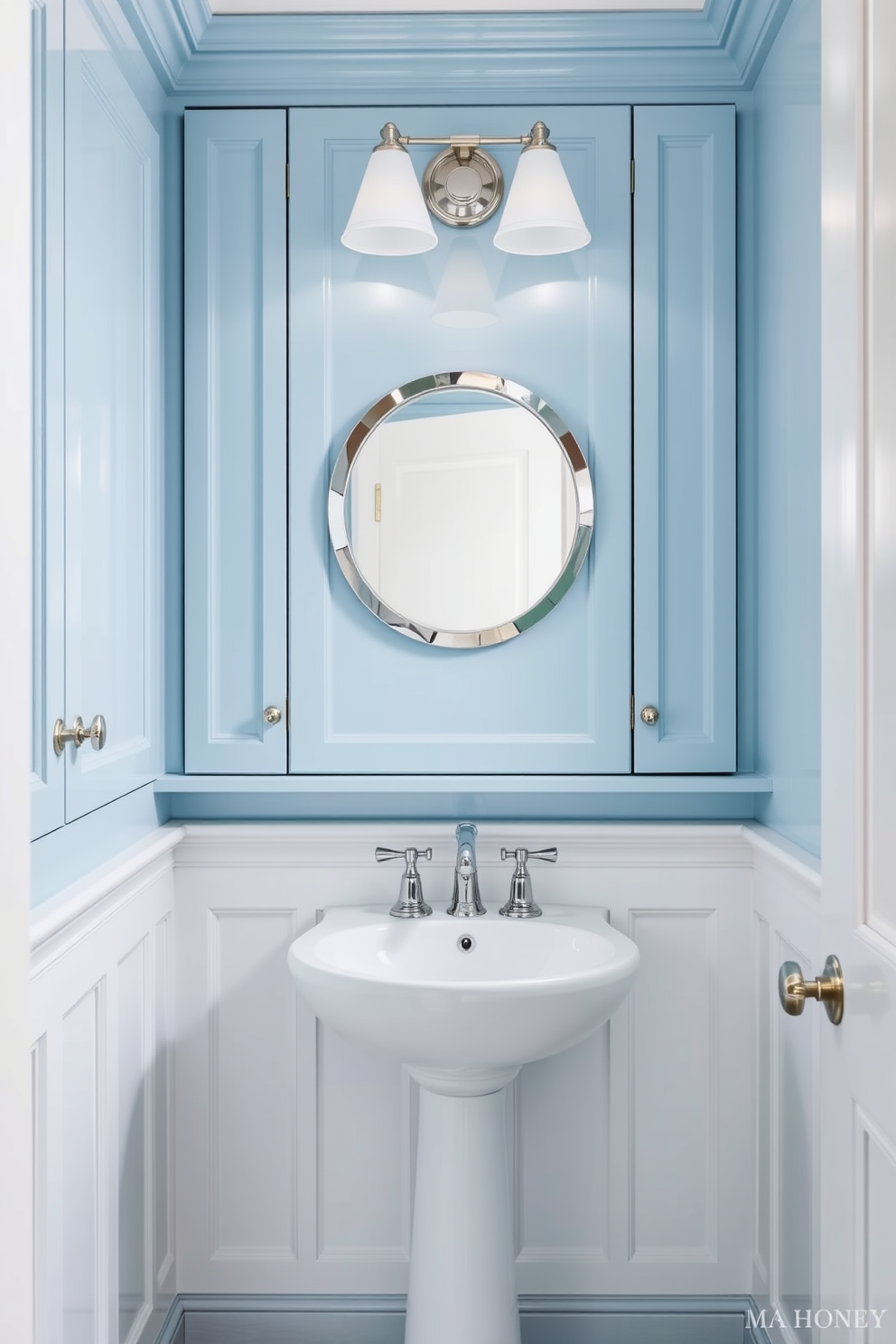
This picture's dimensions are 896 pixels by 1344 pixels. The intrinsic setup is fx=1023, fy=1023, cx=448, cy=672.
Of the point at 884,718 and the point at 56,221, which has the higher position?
the point at 56,221

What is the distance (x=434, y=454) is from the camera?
6.08 feet

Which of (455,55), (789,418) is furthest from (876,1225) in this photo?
(455,55)

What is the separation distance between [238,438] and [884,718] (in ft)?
4.34

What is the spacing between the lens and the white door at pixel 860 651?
87 centimetres

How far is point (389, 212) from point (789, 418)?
2.40 ft

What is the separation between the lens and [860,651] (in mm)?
932

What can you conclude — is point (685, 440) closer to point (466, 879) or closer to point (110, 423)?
point (466, 879)

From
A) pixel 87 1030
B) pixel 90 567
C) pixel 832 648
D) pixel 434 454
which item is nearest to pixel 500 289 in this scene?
pixel 434 454

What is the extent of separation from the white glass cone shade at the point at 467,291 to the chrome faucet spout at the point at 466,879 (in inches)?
35.6

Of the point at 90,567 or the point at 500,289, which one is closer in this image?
the point at 90,567

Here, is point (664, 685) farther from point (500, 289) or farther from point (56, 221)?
point (56, 221)

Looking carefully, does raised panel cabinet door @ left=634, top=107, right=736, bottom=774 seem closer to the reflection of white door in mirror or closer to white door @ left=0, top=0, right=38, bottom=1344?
the reflection of white door in mirror

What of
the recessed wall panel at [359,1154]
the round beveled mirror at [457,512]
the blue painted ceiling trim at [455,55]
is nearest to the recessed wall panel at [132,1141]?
the recessed wall panel at [359,1154]

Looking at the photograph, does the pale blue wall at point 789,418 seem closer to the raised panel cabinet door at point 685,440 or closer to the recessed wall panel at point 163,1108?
the raised panel cabinet door at point 685,440
